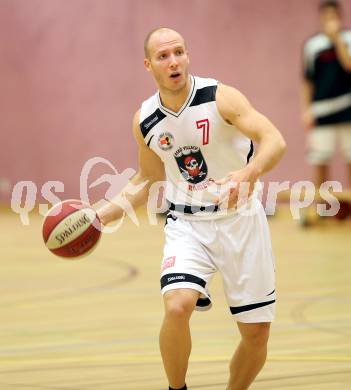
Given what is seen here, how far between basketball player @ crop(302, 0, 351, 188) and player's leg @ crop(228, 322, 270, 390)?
823 centimetres

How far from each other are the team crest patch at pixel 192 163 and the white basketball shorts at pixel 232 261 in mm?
235

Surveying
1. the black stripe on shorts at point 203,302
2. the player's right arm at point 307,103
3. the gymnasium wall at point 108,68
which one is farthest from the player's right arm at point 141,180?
the gymnasium wall at point 108,68

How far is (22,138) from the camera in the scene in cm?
1639

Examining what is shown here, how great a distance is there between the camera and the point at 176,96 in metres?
4.88

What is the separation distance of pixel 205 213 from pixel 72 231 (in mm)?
673

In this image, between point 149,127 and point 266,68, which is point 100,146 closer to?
point 266,68

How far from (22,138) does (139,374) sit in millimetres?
11305

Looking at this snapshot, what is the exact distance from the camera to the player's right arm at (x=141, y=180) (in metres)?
5.06

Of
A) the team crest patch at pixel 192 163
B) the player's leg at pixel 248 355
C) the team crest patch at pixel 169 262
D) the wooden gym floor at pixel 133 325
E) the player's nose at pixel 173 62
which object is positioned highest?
the player's nose at pixel 173 62

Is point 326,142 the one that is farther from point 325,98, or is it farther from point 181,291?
point 181,291

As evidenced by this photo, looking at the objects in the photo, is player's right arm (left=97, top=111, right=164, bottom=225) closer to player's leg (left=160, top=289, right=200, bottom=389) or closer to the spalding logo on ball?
the spalding logo on ball

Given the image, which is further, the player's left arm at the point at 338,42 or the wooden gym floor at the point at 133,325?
the player's left arm at the point at 338,42

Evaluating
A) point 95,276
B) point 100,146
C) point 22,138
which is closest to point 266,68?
point 100,146

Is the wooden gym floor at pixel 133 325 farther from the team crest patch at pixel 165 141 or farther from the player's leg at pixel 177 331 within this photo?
the team crest patch at pixel 165 141
